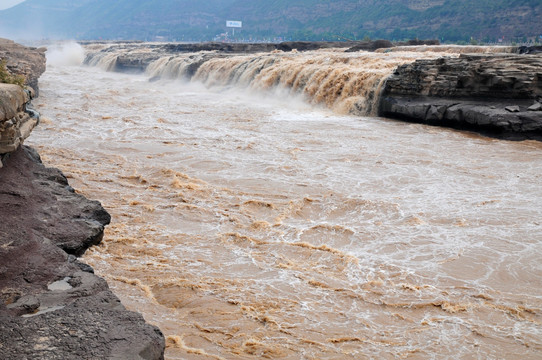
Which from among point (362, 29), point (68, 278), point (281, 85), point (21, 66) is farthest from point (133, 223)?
point (362, 29)

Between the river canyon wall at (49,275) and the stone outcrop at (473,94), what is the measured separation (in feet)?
33.9

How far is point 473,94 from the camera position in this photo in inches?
547

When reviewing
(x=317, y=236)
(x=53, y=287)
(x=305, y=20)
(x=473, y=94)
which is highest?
(x=305, y=20)

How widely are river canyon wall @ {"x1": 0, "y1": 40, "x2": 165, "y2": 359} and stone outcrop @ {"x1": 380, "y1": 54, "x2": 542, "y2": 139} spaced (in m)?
10.3

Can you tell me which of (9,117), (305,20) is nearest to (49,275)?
(9,117)

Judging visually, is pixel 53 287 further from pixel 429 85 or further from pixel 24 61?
pixel 24 61

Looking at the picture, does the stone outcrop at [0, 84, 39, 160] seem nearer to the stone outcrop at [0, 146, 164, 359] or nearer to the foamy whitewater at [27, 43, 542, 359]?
the stone outcrop at [0, 146, 164, 359]

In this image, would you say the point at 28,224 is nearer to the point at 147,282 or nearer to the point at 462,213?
the point at 147,282

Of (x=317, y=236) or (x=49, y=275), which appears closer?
(x=49, y=275)

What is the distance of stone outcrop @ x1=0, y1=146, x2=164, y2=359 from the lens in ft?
9.26

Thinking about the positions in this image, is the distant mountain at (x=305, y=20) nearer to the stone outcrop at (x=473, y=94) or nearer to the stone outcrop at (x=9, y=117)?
the stone outcrop at (x=473, y=94)

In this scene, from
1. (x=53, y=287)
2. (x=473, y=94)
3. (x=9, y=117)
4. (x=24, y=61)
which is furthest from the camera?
(x=24, y=61)

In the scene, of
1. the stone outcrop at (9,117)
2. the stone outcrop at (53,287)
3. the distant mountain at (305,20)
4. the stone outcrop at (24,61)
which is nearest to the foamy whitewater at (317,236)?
the stone outcrop at (53,287)

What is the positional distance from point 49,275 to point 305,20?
4687 inches
